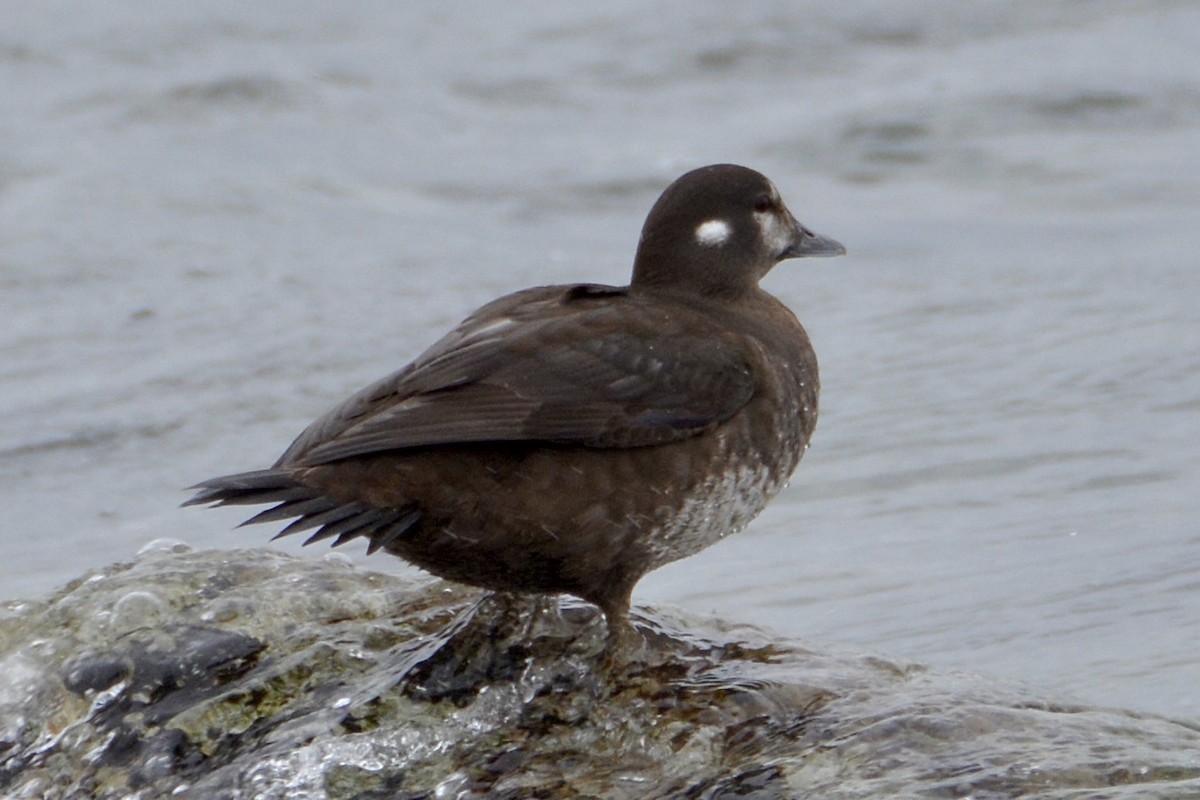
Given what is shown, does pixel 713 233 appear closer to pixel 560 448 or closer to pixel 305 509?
pixel 560 448

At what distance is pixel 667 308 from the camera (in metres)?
4.86

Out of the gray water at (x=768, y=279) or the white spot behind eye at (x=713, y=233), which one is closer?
the white spot behind eye at (x=713, y=233)

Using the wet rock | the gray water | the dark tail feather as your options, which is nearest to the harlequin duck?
the dark tail feather

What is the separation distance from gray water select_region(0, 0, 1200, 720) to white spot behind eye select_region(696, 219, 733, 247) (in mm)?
1185

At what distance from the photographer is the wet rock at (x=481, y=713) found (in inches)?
156

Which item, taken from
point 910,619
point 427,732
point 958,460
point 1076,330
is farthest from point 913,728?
point 1076,330

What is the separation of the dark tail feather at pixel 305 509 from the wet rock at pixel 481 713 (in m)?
0.37

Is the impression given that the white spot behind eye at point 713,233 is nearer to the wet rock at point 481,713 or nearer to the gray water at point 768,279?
the wet rock at point 481,713

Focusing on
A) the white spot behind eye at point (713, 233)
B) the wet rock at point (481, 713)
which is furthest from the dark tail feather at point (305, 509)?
the white spot behind eye at point (713, 233)

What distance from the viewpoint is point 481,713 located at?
4.22 m

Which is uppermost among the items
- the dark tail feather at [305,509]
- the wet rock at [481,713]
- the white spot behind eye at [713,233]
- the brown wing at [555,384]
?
the white spot behind eye at [713,233]

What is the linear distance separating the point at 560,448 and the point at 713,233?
1.01m

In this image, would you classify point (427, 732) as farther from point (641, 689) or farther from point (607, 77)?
point (607, 77)

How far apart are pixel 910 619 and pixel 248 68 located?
8.48 meters
